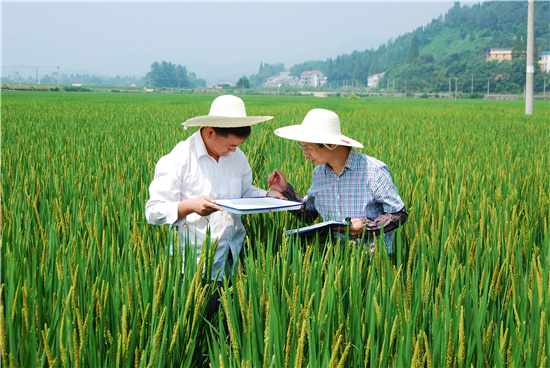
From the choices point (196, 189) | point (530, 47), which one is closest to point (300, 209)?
point (196, 189)

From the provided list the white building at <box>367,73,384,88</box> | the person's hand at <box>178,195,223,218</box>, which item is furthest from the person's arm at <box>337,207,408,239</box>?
the white building at <box>367,73,384,88</box>

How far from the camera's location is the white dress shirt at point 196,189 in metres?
1.98

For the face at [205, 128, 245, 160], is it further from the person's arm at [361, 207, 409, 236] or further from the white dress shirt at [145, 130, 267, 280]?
the person's arm at [361, 207, 409, 236]

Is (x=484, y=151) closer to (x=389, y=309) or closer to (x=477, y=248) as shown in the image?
(x=477, y=248)

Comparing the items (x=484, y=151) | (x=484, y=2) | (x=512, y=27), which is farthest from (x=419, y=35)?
(x=484, y=151)

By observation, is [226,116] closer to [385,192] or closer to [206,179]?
[206,179]

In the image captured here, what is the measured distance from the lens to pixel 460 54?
345 feet

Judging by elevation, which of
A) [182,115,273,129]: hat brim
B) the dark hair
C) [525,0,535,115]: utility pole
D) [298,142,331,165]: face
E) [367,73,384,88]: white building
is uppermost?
[367,73,384,88]: white building

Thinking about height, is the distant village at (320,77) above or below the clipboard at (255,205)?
above

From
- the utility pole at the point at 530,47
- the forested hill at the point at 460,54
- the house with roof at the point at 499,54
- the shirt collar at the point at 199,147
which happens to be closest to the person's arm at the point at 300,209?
the shirt collar at the point at 199,147

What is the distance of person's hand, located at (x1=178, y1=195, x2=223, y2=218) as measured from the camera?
1.86 m

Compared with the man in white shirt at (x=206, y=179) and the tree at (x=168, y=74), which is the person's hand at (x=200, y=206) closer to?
the man in white shirt at (x=206, y=179)

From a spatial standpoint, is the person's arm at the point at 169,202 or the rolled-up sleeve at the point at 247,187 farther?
the rolled-up sleeve at the point at 247,187

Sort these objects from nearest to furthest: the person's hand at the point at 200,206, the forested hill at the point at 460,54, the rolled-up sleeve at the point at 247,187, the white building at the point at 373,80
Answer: the person's hand at the point at 200,206 < the rolled-up sleeve at the point at 247,187 < the forested hill at the point at 460,54 < the white building at the point at 373,80
